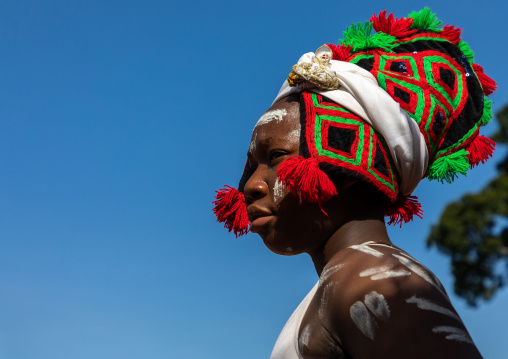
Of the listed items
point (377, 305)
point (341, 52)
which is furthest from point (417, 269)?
point (341, 52)

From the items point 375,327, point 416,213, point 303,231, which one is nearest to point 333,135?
point 303,231

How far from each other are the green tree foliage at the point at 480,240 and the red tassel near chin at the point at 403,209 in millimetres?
21635

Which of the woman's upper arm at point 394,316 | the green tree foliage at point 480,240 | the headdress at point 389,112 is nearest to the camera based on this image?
the woman's upper arm at point 394,316

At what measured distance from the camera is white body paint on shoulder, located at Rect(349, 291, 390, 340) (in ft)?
8.07

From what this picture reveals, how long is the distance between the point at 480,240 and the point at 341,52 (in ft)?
72.7

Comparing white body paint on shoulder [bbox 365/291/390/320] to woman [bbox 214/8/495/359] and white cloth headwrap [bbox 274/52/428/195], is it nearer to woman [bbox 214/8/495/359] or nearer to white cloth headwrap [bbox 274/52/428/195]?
woman [bbox 214/8/495/359]

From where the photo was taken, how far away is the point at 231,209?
360 cm

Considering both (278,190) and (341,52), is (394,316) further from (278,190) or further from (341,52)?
(341,52)

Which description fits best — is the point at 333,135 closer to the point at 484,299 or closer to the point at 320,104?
the point at 320,104

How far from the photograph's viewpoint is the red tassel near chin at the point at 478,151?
345 centimetres

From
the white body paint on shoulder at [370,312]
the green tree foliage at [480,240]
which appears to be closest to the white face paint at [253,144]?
the white body paint on shoulder at [370,312]

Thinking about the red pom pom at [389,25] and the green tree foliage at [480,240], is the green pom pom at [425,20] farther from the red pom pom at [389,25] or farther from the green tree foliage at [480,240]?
the green tree foliage at [480,240]

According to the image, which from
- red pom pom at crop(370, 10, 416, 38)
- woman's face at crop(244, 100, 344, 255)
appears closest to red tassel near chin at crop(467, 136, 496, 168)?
red pom pom at crop(370, 10, 416, 38)

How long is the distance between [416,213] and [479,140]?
0.47m
